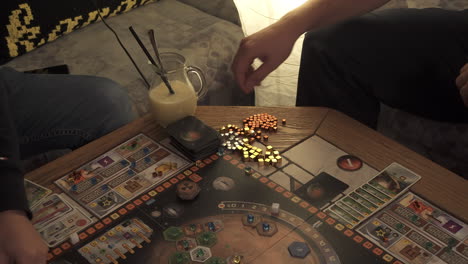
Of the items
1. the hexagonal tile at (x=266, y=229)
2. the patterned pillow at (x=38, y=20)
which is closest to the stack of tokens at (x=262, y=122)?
the hexagonal tile at (x=266, y=229)

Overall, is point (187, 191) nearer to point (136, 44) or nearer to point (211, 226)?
point (211, 226)

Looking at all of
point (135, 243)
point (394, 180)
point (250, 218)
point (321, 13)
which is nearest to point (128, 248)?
point (135, 243)

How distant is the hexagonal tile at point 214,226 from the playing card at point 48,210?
288mm

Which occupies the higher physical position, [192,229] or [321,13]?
[321,13]

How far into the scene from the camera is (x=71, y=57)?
6.04 feet

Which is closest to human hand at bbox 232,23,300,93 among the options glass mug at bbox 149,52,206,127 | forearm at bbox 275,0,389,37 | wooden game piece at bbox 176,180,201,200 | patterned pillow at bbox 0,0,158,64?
forearm at bbox 275,0,389,37

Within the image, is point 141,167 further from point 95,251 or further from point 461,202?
point 461,202

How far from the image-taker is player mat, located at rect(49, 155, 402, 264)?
94cm

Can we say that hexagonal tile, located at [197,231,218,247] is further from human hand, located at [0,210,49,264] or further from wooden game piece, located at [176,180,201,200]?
human hand, located at [0,210,49,264]

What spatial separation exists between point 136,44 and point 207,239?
44.1 inches

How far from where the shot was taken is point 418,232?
98 centimetres

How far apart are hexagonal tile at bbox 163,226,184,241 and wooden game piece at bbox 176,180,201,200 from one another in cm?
8

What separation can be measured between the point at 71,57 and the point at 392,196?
4.16ft

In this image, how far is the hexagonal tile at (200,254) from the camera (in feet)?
3.10
